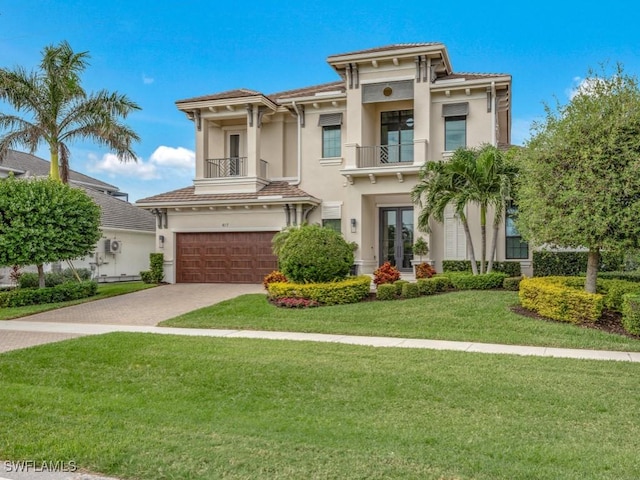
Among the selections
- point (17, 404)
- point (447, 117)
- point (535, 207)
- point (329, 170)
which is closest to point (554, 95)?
point (535, 207)

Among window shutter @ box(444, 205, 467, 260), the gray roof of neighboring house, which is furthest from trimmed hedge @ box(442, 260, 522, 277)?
the gray roof of neighboring house

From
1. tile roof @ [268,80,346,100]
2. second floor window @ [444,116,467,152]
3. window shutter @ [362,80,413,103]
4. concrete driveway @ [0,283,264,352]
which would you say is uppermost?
tile roof @ [268,80,346,100]

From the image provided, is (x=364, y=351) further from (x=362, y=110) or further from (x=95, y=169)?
(x=95, y=169)

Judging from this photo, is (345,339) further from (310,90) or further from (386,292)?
(310,90)

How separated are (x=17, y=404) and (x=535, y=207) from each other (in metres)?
10.7

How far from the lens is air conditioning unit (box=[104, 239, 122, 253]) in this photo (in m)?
26.0

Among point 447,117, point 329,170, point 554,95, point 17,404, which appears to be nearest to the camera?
point 17,404

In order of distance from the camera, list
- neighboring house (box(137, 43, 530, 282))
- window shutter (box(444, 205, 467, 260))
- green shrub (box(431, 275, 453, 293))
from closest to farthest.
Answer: green shrub (box(431, 275, 453, 293)) < window shutter (box(444, 205, 467, 260)) < neighboring house (box(137, 43, 530, 282))

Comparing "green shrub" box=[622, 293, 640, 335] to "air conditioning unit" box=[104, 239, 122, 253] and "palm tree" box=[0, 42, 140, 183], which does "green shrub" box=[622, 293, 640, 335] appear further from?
"air conditioning unit" box=[104, 239, 122, 253]

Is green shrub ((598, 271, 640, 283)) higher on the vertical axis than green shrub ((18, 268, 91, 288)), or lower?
higher

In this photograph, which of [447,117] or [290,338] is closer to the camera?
[290,338]

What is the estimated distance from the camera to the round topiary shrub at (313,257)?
15.2 meters

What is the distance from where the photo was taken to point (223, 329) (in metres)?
12.1

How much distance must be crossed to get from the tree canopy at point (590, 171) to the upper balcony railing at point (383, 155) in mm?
8081
